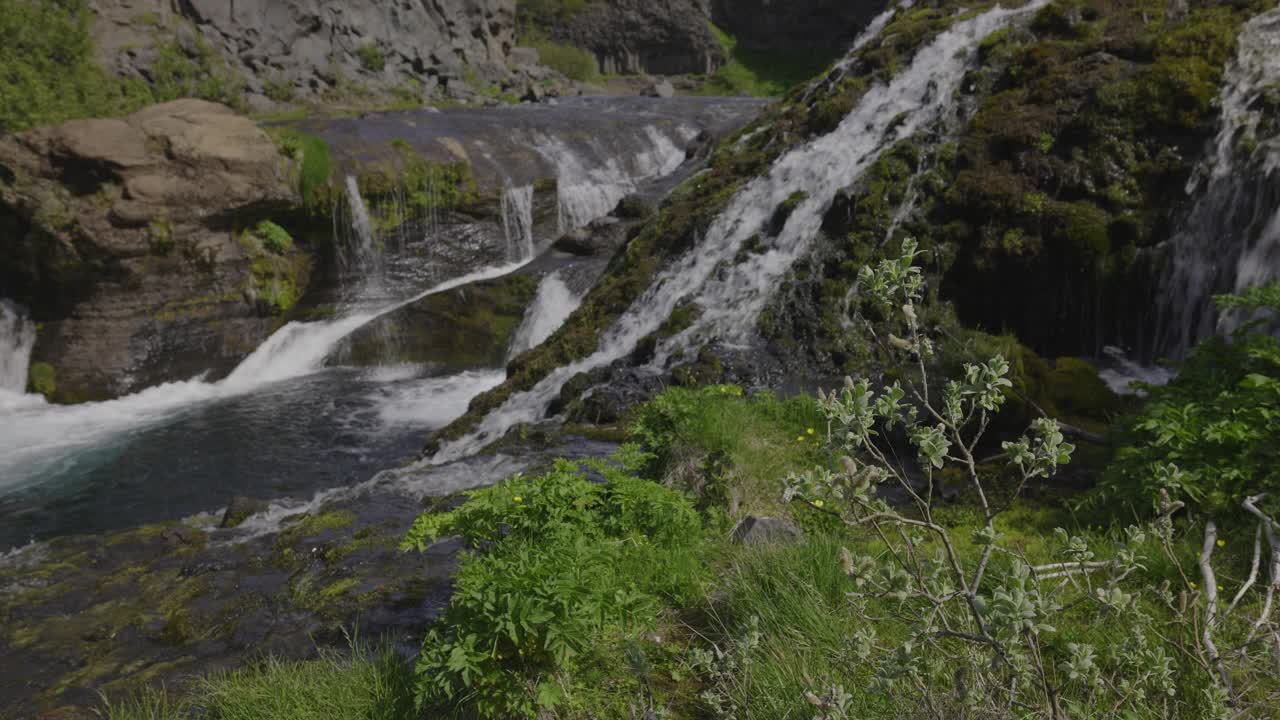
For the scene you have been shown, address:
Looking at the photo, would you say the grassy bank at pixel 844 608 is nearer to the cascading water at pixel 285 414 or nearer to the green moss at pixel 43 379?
the cascading water at pixel 285 414

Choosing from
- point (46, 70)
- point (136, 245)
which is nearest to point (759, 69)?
point (46, 70)

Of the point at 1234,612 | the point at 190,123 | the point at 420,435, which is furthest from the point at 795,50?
the point at 1234,612

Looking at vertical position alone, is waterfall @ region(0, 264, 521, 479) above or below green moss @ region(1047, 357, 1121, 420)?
below

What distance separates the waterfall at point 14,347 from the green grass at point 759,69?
5648 centimetres

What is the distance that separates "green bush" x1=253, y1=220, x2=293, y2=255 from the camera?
16.4 metres

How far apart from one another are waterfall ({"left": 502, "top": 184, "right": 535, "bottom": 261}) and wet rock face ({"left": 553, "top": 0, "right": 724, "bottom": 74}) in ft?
169

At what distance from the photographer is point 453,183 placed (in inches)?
731

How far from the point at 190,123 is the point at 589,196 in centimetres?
955

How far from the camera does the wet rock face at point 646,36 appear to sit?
64938 mm

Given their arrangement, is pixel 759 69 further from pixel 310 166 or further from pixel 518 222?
pixel 310 166

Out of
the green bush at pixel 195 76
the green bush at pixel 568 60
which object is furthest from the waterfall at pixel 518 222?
the green bush at pixel 568 60

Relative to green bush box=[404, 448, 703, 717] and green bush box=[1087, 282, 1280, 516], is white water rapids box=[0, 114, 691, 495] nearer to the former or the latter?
green bush box=[404, 448, 703, 717]

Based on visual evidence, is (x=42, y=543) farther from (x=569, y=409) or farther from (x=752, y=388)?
(x=752, y=388)

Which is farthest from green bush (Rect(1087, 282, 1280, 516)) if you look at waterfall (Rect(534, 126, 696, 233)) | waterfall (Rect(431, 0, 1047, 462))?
waterfall (Rect(534, 126, 696, 233))
